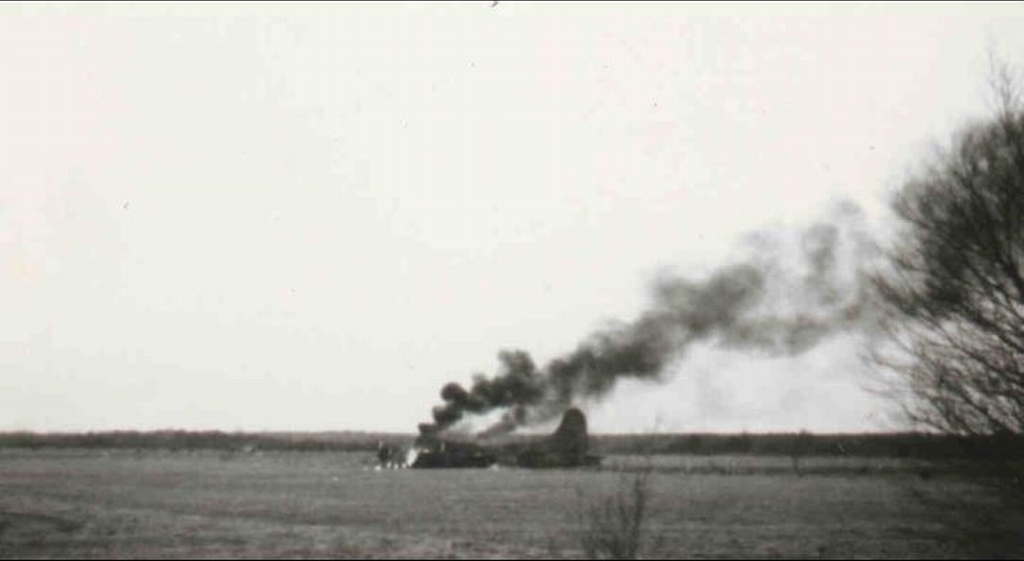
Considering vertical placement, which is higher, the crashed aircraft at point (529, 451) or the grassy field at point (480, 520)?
the crashed aircraft at point (529, 451)

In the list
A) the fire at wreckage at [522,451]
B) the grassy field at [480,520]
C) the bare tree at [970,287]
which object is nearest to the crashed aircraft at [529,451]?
the fire at wreckage at [522,451]

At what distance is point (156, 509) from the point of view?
4281cm

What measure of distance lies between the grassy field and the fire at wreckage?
2329cm

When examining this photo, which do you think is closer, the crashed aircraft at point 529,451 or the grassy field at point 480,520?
the grassy field at point 480,520

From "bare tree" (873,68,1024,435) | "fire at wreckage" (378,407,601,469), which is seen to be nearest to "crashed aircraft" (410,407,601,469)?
"fire at wreckage" (378,407,601,469)

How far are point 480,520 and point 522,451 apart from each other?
56.5 meters

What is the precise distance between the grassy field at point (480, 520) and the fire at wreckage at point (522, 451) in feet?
76.4

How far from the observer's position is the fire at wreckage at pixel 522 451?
87.2m

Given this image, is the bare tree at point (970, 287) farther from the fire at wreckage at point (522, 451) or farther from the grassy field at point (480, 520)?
the fire at wreckage at point (522, 451)

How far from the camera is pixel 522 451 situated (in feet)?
308

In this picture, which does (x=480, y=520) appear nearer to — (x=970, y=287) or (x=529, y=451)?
(x=970, y=287)

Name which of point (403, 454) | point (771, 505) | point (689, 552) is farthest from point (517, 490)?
point (403, 454)

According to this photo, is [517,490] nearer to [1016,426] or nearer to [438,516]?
[438,516]

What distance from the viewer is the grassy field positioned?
90.6ft
